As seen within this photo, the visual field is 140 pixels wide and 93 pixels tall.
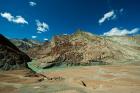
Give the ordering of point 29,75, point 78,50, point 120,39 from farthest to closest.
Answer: point 120,39 → point 78,50 → point 29,75

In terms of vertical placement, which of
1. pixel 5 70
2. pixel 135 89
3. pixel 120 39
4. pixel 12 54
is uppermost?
pixel 120 39

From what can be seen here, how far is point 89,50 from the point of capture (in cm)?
4312

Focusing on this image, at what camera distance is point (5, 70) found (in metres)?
24.5

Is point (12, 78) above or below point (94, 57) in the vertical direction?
below

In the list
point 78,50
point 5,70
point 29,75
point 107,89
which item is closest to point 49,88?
point 107,89

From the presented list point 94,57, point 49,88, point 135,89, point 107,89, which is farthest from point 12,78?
point 94,57

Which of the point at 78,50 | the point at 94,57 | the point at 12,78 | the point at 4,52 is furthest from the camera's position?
the point at 78,50

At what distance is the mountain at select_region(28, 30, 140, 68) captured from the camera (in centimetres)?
4053

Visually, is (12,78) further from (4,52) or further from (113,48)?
(113,48)

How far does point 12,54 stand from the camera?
27.0 m

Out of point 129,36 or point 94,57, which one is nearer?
point 94,57

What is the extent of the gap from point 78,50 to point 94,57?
14.3ft

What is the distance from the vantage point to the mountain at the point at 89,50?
40531 millimetres

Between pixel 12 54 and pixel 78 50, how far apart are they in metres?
19.3
